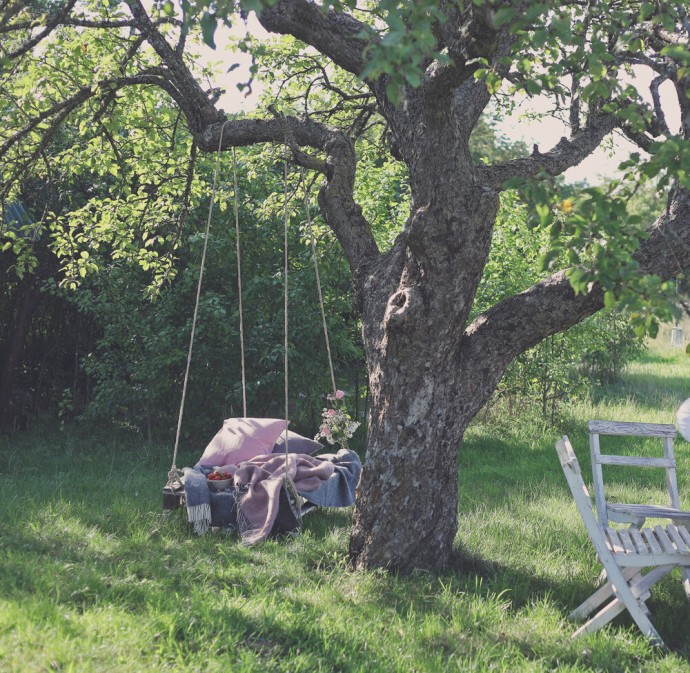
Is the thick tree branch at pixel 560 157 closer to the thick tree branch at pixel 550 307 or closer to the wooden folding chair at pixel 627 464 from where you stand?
the thick tree branch at pixel 550 307

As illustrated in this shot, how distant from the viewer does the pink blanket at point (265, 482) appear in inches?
214

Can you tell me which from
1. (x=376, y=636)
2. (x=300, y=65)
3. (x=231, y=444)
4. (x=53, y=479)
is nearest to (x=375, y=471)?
(x=376, y=636)

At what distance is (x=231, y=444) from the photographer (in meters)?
6.32

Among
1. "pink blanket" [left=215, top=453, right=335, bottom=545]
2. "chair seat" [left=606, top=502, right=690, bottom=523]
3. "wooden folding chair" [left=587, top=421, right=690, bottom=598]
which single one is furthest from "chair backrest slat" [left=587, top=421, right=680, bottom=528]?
"pink blanket" [left=215, top=453, right=335, bottom=545]

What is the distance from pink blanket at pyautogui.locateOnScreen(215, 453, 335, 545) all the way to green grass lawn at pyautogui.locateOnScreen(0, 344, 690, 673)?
0.18 meters

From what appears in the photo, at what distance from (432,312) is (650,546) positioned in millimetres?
1615

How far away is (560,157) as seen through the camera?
552 centimetres

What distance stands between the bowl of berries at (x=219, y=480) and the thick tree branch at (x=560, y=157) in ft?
8.69

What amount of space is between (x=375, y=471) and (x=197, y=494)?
4.60 ft

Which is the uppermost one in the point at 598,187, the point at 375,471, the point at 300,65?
the point at 300,65

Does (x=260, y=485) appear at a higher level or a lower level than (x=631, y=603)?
higher

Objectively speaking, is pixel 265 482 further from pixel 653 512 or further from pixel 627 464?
pixel 653 512

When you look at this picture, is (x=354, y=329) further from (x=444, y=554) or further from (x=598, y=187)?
(x=598, y=187)

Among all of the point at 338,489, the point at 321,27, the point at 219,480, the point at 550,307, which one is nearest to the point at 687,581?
the point at 550,307
